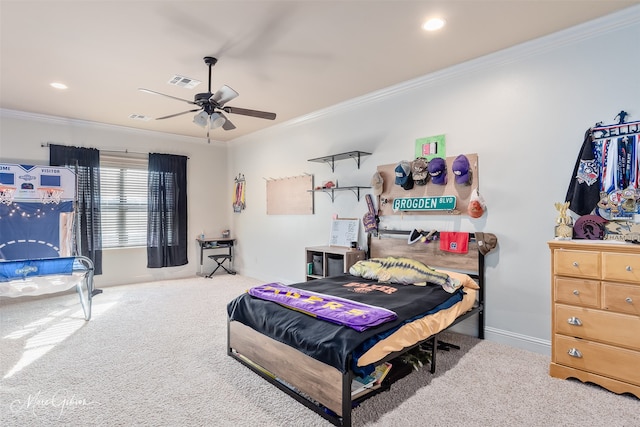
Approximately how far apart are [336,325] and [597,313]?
1.74 m

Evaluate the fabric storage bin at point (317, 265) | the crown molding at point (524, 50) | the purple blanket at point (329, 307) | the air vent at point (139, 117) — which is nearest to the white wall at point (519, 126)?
the crown molding at point (524, 50)

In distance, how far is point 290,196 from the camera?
5344 millimetres

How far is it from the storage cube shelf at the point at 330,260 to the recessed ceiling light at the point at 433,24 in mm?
2350

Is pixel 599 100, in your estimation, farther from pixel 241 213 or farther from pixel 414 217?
pixel 241 213

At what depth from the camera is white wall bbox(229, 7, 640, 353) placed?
2.59 meters

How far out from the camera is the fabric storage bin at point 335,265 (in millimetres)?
4070

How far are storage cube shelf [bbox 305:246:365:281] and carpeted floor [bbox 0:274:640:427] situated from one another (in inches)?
50.3

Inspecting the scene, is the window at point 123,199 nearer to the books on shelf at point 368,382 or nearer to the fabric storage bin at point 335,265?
the fabric storage bin at point 335,265

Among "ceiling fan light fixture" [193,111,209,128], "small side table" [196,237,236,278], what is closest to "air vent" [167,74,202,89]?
"ceiling fan light fixture" [193,111,209,128]

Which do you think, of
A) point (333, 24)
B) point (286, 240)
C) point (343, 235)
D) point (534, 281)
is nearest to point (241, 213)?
point (286, 240)

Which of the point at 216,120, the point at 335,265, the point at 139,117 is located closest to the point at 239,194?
the point at 139,117

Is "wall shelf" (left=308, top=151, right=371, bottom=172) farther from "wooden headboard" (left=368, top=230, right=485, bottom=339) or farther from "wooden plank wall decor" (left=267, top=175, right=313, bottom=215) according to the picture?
"wooden headboard" (left=368, top=230, right=485, bottom=339)

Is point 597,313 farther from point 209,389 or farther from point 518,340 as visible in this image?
point 209,389

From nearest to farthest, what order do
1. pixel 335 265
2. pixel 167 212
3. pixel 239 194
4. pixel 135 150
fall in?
pixel 335 265
pixel 135 150
pixel 167 212
pixel 239 194
